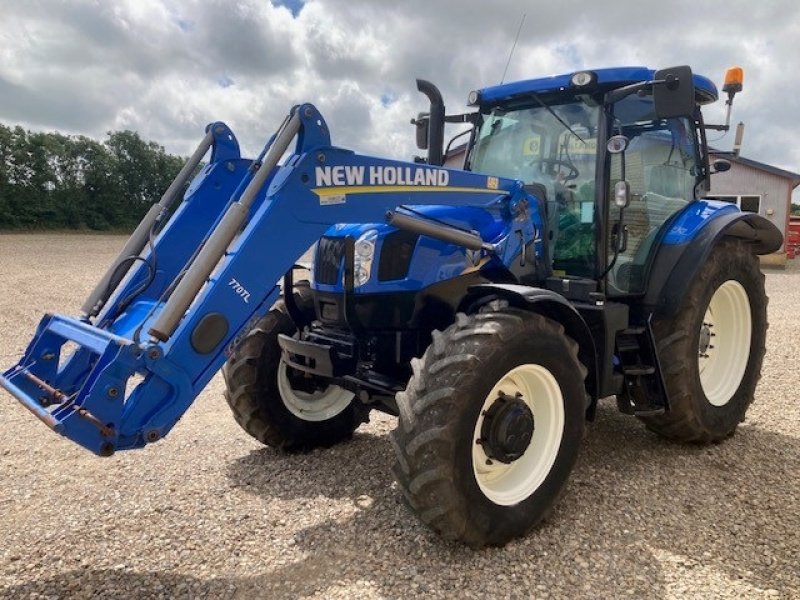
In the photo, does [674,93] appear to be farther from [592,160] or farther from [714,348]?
[714,348]

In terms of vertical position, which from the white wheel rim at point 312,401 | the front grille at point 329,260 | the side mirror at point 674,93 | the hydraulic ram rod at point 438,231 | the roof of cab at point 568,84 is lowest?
the white wheel rim at point 312,401

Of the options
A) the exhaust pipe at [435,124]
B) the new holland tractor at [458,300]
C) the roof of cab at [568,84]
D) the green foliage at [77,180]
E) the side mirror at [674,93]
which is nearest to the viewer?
the new holland tractor at [458,300]

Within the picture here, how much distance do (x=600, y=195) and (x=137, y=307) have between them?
9.11 feet

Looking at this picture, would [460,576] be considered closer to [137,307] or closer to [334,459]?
[334,459]

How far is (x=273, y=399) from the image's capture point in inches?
165

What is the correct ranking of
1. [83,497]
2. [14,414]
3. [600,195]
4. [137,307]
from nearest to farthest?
[137,307], [83,497], [600,195], [14,414]

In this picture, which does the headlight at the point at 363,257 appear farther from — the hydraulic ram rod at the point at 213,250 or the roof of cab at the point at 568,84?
the roof of cab at the point at 568,84

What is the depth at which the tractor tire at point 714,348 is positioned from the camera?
4.16 m

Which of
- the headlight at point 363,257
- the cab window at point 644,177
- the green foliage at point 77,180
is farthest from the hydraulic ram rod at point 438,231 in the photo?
the green foliage at point 77,180

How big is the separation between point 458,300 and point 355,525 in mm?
1344

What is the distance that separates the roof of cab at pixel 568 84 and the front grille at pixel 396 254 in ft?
4.64

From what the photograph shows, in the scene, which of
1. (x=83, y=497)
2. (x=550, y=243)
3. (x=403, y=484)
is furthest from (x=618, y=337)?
(x=83, y=497)

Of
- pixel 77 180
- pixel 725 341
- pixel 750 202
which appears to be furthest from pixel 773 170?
pixel 77 180

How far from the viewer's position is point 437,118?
15.5 ft
